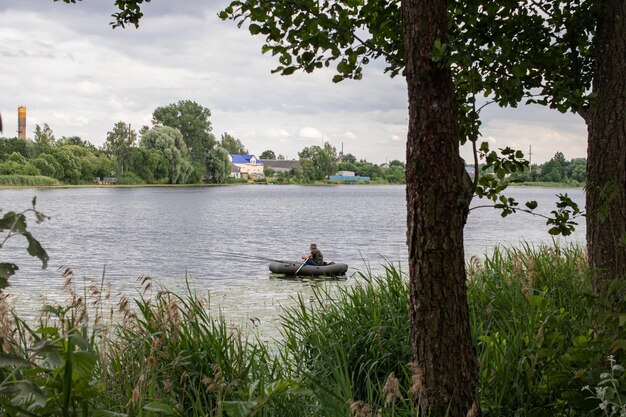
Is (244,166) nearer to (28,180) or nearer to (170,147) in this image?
(170,147)

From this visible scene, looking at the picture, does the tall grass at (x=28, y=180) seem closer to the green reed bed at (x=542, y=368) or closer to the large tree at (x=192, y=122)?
the large tree at (x=192, y=122)

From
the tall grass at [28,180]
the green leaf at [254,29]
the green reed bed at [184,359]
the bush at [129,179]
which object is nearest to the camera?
the green leaf at [254,29]

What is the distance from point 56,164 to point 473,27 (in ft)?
377

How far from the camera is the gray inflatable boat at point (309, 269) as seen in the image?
2105cm

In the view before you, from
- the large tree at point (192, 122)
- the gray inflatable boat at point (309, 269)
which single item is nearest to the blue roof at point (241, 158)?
the large tree at point (192, 122)

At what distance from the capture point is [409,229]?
11.8 ft

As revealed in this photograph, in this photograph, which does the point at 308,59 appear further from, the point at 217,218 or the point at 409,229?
the point at 217,218

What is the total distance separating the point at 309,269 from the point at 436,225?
1803cm

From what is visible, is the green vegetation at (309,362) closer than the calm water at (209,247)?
Yes

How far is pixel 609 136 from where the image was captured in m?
4.77

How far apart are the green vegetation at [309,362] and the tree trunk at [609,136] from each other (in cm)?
44

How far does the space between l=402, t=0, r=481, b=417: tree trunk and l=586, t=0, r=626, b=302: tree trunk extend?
172 cm

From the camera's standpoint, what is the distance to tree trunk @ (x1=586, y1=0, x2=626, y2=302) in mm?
4727

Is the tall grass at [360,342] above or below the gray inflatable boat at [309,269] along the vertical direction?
above
